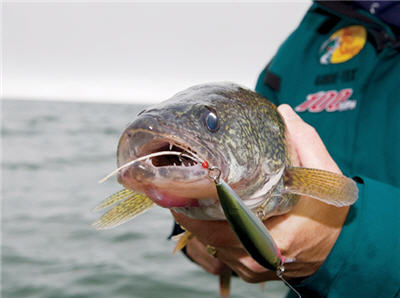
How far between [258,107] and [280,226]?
1.53 feet

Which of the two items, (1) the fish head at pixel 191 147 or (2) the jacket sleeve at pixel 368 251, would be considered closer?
(1) the fish head at pixel 191 147

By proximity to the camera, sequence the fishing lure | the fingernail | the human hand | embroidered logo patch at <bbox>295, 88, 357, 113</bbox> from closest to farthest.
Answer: the fishing lure → the human hand → the fingernail → embroidered logo patch at <bbox>295, 88, 357, 113</bbox>

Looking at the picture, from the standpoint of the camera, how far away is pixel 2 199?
8906mm

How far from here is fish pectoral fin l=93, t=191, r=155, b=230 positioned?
1.58 metres

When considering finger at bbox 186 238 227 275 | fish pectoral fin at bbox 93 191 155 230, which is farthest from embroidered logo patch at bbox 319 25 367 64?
fish pectoral fin at bbox 93 191 155 230

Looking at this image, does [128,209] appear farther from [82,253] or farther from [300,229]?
[82,253]

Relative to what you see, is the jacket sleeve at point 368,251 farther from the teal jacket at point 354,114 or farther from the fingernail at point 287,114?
the fingernail at point 287,114

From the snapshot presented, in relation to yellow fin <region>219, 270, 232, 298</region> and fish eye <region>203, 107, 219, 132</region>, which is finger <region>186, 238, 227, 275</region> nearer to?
yellow fin <region>219, 270, 232, 298</region>

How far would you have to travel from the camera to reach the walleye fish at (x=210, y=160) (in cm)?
116

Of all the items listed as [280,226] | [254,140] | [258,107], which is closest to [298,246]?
[280,226]

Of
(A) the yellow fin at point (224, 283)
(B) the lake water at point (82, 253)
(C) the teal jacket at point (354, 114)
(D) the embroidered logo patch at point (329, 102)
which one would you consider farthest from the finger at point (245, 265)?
(B) the lake water at point (82, 253)

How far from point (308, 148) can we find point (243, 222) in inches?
23.8

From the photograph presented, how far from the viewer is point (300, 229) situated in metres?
1.56

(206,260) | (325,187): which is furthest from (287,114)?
(206,260)
